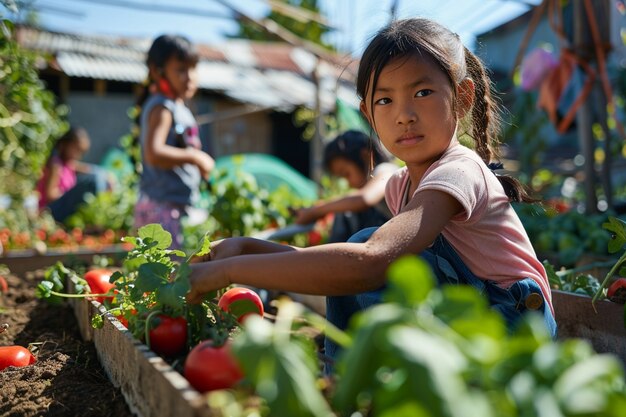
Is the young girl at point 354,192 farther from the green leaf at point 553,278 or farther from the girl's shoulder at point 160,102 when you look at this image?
the green leaf at point 553,278

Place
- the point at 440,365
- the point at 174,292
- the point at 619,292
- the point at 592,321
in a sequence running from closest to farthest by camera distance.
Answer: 1. the point at 440,365
2. the point at 174,292
3. the point at 619,292
4. the point at 592,321

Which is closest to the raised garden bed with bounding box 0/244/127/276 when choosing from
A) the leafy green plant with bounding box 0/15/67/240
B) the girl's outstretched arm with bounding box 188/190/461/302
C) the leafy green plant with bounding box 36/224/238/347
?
the leafy green plant with bounding box 0/15/67/240

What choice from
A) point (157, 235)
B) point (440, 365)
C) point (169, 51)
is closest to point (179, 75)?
point (169, 51)

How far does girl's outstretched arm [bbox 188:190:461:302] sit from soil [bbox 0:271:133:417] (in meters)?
0.47

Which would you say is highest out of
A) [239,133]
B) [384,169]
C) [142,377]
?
[142,377]

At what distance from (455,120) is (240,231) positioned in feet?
8.90

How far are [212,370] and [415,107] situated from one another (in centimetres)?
91

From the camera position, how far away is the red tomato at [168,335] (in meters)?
1.51

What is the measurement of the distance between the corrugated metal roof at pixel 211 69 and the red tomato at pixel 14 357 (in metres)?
10.5

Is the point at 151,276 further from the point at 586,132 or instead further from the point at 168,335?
the point at 586,132

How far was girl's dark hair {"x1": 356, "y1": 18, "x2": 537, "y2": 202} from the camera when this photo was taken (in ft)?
5.74

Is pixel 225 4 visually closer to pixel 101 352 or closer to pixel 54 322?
pixel 54 322

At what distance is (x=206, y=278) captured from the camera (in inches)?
55.5

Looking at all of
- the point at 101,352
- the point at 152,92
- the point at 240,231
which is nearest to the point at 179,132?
the point at 152,92
